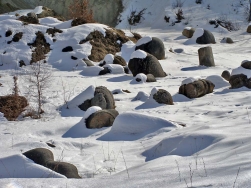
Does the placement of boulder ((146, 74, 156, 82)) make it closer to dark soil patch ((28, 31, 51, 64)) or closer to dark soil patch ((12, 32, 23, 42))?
dark soil patch ((28, 31, 51, 64))

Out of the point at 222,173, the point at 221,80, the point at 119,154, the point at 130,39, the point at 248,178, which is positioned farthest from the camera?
the point at 130,39

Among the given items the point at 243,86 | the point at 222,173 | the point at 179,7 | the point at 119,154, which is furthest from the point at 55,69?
the point at 179,7

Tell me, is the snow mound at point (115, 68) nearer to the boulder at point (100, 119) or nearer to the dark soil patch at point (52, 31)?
the dark soil patch at point (52, 31)

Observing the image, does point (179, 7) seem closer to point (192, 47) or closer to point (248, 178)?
point (192, 47)

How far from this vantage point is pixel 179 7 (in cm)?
2156

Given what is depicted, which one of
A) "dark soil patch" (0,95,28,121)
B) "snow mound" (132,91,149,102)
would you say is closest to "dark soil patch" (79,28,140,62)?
"snow mound" (132,91,149,102)

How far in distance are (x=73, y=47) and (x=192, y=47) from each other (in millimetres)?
4506

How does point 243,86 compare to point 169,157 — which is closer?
point 169,157

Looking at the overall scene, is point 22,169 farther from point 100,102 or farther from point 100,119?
point 100,102

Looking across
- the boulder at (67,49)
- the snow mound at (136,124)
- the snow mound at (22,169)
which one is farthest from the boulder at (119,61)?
the snow mound at (22,169)

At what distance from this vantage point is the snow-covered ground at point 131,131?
3297mm

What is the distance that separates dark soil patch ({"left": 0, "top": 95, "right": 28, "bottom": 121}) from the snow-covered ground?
10.6 inches

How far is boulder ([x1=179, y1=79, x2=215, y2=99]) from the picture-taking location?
848cm

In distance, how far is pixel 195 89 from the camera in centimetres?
850
